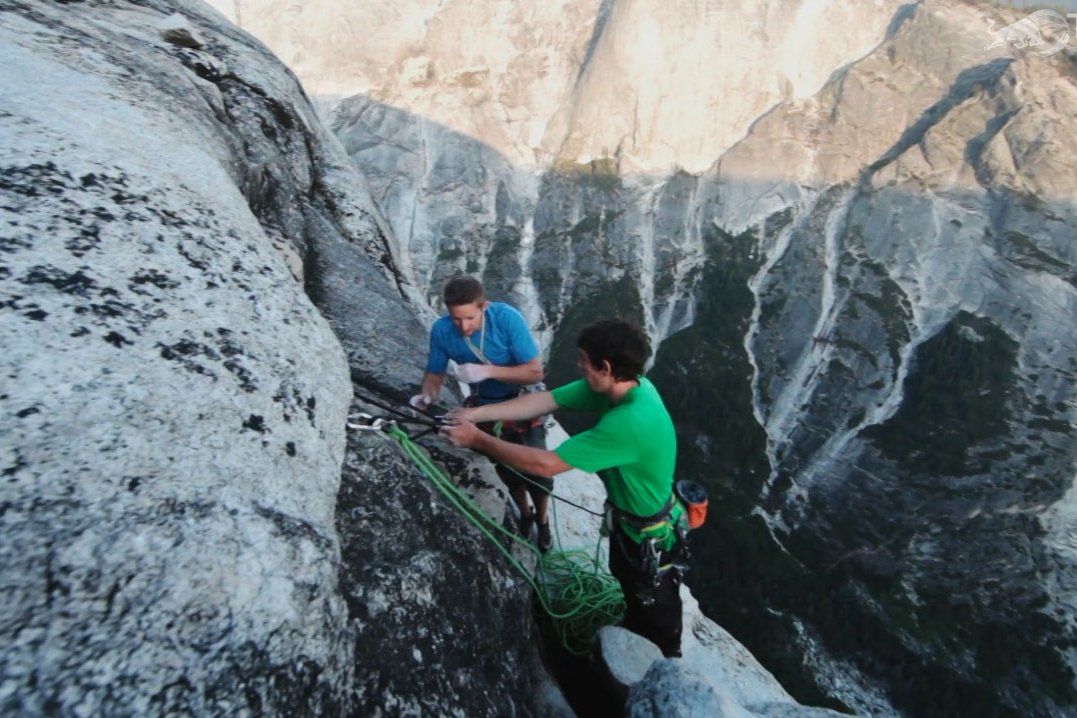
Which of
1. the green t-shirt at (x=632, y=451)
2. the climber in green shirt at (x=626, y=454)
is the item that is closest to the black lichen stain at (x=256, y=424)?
the climber in green shirt at (x=626, y=454)

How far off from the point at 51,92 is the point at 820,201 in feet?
378

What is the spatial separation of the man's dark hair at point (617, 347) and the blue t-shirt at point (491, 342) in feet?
5.42

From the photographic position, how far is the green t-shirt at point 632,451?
14.7 ft

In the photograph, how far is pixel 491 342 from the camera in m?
6.34

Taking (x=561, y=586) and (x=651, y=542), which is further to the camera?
(x=561, y=586)

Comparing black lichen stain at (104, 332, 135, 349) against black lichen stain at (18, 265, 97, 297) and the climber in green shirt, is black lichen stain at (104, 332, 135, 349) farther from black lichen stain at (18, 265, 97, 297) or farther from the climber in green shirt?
the climber in green shirt

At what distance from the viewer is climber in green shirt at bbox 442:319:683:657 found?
452 centimetres

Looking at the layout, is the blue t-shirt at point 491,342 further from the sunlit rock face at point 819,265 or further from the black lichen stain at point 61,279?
the sunlit rock face at point 819,265

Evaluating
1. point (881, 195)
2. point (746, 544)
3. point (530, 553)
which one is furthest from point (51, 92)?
point (881, 195)

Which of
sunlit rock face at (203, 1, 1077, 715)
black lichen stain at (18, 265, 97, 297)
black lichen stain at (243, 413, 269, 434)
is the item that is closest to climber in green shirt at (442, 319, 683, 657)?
black lichen stain at (243, 413, 269, 434)

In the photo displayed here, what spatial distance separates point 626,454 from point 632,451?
62 mm

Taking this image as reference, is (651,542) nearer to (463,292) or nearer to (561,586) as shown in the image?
(561,586)

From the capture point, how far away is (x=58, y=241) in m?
3.52

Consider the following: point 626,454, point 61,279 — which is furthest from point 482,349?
point 61,279
